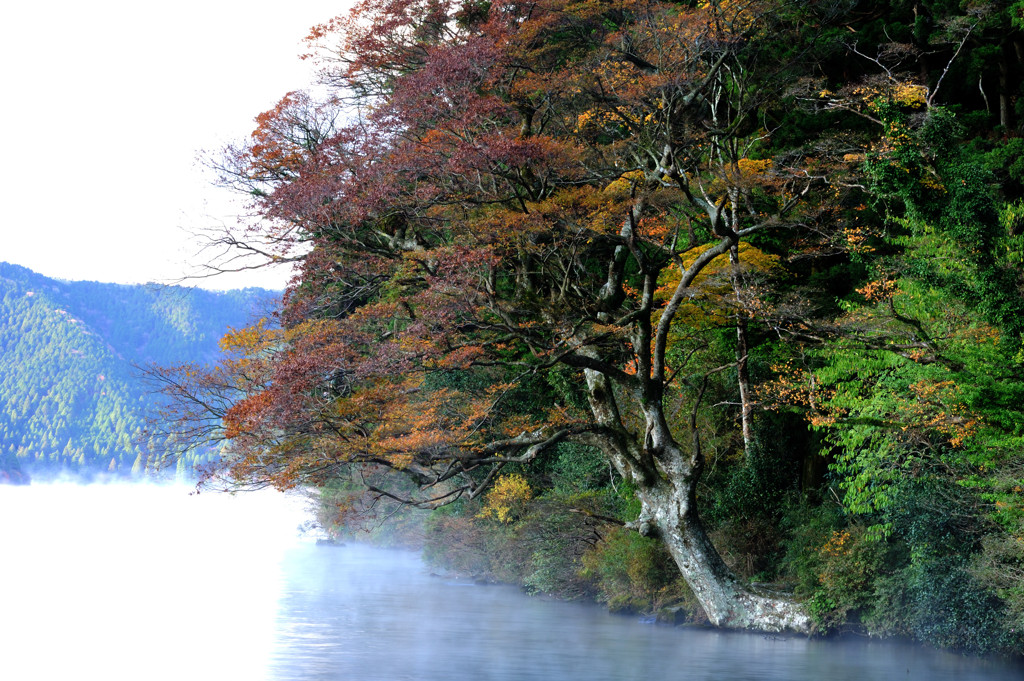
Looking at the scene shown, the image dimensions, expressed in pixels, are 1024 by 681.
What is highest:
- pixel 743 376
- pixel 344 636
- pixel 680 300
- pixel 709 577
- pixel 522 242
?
pixel 522 242

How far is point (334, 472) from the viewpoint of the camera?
60.7 ft

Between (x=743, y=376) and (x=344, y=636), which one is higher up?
(x=743, y=376)

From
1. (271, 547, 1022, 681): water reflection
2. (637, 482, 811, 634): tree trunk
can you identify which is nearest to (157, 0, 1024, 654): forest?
(637, 482, 811, 634): tree trunk

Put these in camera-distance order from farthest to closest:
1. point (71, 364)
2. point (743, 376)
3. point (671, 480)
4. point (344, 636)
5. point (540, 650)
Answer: point (71, 364) → point (743, 376) → point (344, 636) → point (671, 480) → point (540, 650)

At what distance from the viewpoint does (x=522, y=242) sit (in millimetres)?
16797

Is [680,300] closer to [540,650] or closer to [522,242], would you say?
[522,242]

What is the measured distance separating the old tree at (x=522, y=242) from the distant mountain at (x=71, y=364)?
209 feet

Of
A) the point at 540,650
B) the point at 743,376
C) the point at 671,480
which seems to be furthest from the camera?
the point at 743,376

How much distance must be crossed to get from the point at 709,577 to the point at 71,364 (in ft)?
258

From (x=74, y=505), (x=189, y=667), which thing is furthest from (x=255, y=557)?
(x=74, y=505)

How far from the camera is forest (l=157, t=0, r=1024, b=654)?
14.2 m

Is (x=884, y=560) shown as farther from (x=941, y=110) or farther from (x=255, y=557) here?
(x=255, y=557)

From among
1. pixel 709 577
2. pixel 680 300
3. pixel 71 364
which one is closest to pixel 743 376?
pixel 680 300

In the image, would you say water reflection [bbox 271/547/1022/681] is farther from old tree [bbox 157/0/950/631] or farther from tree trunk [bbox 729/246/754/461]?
tree trunk [bbox 729/246/754/461]
